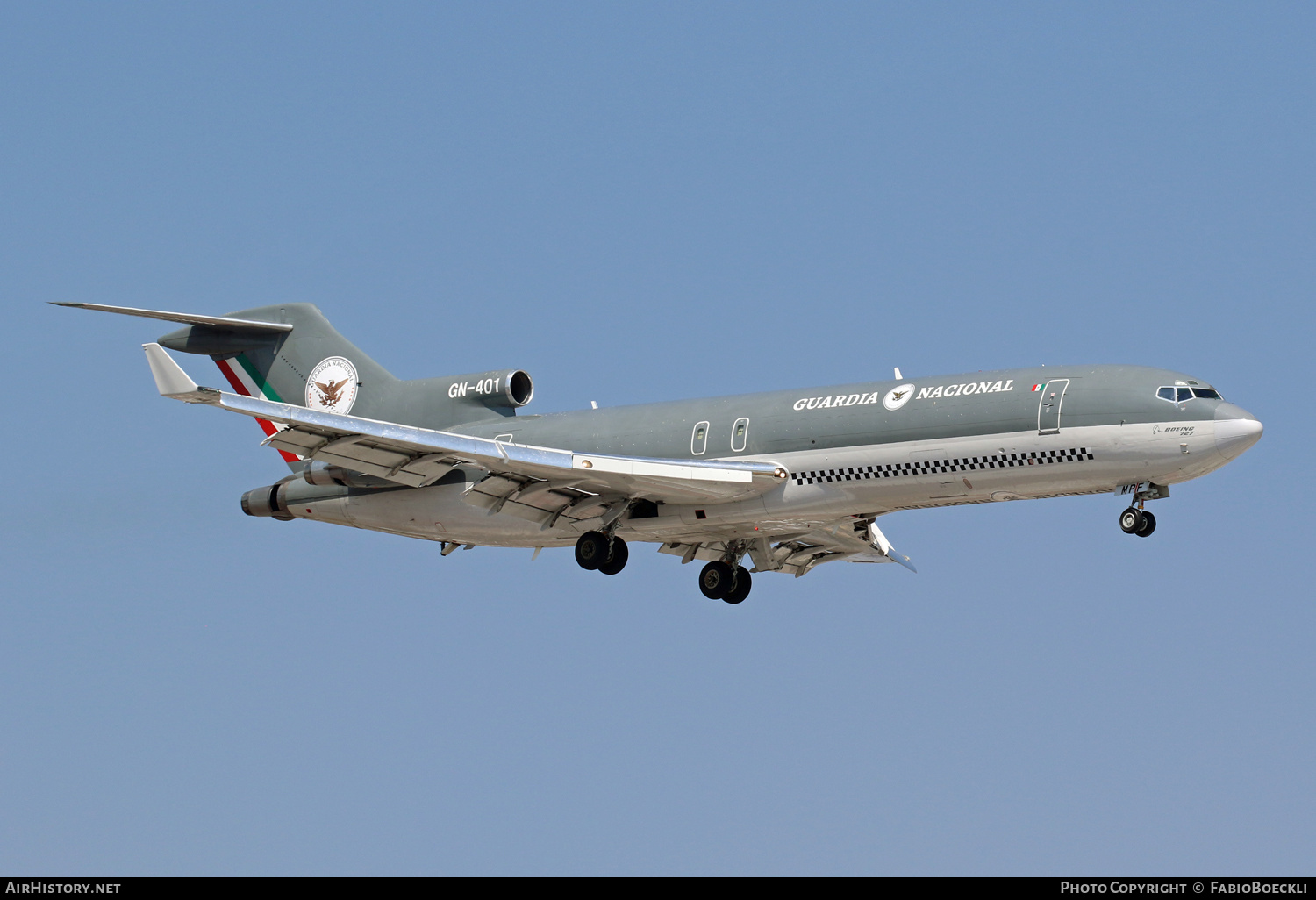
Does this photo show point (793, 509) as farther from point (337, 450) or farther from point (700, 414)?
point (337, 450)

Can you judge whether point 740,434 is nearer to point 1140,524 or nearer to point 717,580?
point 717,580

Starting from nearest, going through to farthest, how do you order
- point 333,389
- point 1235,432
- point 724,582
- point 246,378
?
point 1235,432, point 724,582, point 333,389, point 246,378

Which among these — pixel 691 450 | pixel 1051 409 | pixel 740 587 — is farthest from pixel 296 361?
pixel 1051 409

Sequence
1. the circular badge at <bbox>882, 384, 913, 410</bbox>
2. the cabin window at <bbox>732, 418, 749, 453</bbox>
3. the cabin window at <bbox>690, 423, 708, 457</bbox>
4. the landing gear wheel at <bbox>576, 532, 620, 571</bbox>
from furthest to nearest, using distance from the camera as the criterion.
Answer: the landing gear wheel at <bbox>576, 532, 620, 571</bbox> → the cabin window at <bbox>690, 423, 708, 457</bbox> → the cabin window at <bbox>732, 418, 749, 453</bbox> → the circular badge at <bbox>882, 384, 913, 410</bbox>

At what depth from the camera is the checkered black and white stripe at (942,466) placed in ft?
101

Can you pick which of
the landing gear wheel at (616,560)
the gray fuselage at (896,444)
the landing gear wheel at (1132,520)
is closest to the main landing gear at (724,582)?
the gray fuselage at (896,444)

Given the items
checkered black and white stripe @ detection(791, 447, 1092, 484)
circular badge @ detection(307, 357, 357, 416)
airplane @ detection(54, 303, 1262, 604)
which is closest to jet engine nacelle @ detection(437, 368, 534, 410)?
airplane @ detection(54, 303, 1262, 604)

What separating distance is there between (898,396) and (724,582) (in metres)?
7.23

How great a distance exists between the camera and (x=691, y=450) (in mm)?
34875

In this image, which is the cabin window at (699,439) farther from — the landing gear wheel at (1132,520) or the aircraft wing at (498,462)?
the landing gear wheel at (1132,520)

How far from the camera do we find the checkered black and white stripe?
30891 millimetres

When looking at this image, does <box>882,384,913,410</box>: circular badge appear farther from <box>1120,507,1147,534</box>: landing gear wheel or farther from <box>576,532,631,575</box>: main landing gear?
<box>576,532,631,575</box>: main landing gear

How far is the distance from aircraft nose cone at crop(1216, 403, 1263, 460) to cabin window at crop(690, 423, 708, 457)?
9.94 metres
